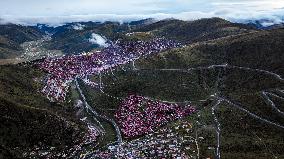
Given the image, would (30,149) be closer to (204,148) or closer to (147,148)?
(147,148)

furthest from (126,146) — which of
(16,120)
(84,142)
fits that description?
(16,120)

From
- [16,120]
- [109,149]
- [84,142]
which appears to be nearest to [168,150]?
[109,149]

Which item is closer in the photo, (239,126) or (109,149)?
(109,149)

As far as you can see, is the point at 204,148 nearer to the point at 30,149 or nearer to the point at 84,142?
the point at 84,142

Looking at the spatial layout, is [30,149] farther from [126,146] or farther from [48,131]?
[126,146]

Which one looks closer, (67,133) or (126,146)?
(126,146)

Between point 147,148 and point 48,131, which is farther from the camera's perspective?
point 48,131

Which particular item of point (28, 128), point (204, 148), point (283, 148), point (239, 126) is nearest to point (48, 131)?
point (28, 128)
